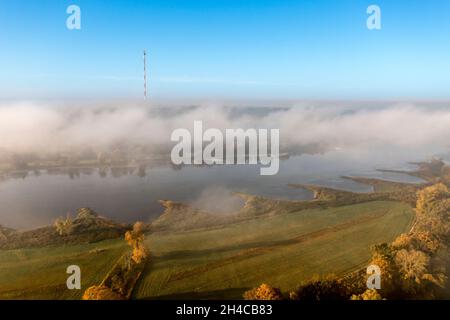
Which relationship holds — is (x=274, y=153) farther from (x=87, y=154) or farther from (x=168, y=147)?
(x=87, y=154)

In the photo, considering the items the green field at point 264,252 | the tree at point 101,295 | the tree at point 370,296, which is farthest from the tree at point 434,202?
the tree at point 101,295

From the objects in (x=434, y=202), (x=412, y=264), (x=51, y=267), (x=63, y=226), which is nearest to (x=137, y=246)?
(x=51, y=267)

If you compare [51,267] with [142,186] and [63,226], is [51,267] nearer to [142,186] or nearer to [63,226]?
[63,226]

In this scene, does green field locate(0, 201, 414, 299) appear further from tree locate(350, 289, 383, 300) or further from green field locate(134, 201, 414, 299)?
tree locate(350, 289, 383, 300)

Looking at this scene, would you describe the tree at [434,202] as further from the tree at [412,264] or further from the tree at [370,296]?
the tree at [370,296]

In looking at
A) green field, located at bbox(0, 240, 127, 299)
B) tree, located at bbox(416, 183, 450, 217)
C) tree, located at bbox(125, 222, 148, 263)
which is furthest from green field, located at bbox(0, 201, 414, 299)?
tree, located at bbox(416, 183, 450, 217)

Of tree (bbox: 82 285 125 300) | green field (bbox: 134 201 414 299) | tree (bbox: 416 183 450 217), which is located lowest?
green field (bbox: 134 201 414 299)

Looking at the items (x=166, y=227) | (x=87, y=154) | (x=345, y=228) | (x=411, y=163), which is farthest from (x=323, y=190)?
(x=87, y=154)
